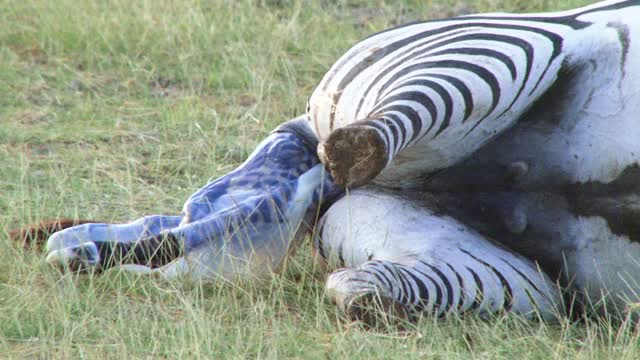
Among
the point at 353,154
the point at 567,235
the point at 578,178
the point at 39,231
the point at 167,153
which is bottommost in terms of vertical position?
the point at 167,153

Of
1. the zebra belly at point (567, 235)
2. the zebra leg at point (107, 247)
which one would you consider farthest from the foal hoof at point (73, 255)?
the zebra belly at point (567, 235)

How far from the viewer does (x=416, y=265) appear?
2.84m

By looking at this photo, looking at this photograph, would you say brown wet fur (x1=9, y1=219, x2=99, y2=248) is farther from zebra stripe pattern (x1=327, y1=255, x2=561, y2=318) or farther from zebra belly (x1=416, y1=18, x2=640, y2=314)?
zebra belly (x1=416, y1=18, x2=640, y2=314)

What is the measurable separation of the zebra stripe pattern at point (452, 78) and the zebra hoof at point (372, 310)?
1.06 feet

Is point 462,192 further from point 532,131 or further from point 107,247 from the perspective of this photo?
point 107,247

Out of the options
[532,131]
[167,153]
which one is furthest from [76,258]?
[167,153]

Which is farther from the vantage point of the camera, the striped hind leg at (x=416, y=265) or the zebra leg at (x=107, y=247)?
the zebra leg at (x=107, y=247)

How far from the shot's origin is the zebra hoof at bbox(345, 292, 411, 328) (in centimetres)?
262

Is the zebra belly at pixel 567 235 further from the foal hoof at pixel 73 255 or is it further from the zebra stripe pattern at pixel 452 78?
the foal hoof at pixel 73 255

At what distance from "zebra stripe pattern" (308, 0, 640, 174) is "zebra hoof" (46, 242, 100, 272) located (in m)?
0.63

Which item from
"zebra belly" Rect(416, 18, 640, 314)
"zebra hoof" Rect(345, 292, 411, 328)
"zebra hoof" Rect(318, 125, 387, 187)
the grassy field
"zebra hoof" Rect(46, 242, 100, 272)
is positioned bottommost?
the grassy field

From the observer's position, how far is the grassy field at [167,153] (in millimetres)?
2646

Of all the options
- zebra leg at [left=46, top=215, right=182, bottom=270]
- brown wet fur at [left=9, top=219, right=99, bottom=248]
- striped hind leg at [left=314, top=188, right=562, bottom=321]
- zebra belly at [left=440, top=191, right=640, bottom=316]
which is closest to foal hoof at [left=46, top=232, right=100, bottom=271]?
zebra leg at [left=46, top=215, right=182, bottom=270]

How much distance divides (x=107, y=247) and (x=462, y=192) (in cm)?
86
